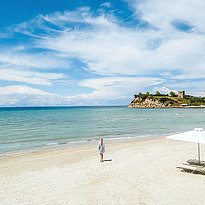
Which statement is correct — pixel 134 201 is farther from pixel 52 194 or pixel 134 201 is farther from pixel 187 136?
pixel 187 136

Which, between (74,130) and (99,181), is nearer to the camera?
(99,181)

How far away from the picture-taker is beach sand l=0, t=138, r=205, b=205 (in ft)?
35.0

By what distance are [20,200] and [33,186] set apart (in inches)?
69.0

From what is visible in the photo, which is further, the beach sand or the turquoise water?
the turquoise water

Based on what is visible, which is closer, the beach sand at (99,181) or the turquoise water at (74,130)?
the beach sand at (99,181)

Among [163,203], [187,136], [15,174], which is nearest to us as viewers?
[163,203]

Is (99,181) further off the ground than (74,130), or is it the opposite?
(74,130)

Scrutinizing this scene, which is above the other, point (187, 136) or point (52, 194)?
point (187, 136)

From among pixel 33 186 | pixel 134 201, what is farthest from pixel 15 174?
pixel 134 201

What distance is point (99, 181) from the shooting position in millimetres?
13047

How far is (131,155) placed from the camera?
19.6 m

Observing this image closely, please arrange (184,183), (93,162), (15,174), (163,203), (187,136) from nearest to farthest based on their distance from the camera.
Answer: (163,203) < (184,183) < (187,136) < (15,174) < (93,162)

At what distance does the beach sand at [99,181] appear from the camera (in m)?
10.7

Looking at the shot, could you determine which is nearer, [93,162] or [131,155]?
[93,162]
